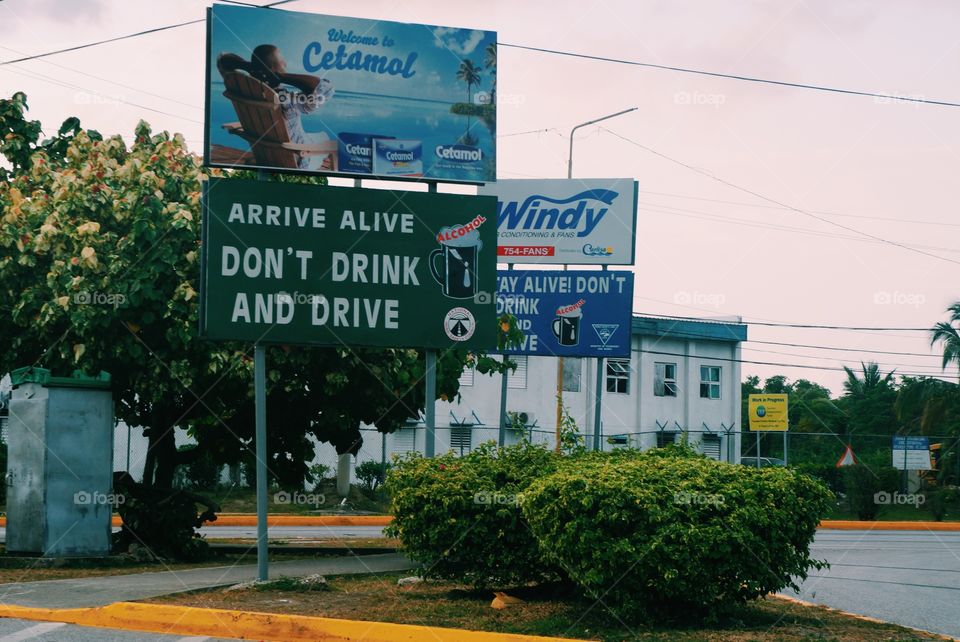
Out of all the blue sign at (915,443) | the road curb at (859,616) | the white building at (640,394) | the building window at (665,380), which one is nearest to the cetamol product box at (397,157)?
the road curb at (859,616)

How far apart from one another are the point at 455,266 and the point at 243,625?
5023 mm

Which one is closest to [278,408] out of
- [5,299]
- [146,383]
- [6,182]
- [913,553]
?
[146,383]

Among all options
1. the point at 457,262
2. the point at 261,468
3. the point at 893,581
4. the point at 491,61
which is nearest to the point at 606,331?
the point at 893,581

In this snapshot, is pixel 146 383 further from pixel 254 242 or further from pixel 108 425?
pixel 254 242

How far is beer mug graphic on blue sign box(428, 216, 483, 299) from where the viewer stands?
13.0 meters

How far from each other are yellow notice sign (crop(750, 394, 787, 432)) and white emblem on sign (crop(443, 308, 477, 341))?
1177 inches

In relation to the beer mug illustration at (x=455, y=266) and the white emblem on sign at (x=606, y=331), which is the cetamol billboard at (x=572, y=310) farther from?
the beer mug illustration at (x=455, y=266)

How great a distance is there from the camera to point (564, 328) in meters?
22.3

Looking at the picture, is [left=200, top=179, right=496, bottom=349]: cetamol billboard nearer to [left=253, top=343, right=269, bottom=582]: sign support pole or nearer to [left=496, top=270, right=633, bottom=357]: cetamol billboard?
[left=253, top=343, right=269, bottom=582]: sign support pole

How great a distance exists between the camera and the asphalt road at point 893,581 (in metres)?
11.5

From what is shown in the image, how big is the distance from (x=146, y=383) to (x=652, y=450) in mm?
7536

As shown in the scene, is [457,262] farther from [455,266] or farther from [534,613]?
[534,613]

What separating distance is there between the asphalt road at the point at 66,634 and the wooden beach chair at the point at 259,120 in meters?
5.59

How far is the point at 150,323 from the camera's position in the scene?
15.4 meters
